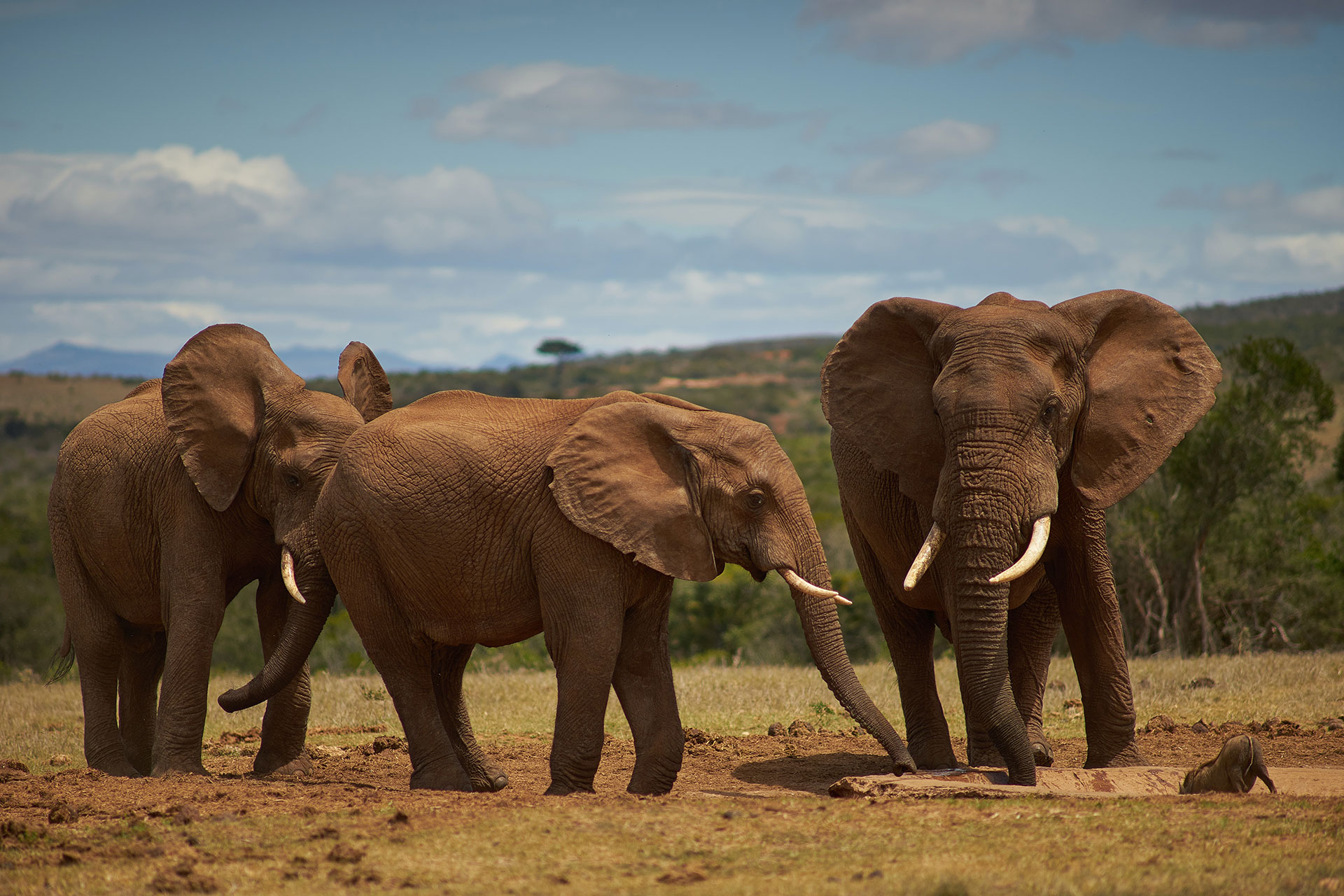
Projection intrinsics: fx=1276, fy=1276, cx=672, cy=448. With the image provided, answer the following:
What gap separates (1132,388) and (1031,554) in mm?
1521

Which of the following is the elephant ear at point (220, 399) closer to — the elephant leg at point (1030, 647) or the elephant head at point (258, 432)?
the elephant head at point (258, 432)

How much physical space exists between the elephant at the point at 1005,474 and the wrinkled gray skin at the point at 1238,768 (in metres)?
0.88

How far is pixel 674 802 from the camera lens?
670 centimetres

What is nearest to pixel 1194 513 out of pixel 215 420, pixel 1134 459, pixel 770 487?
pixel 1134 459

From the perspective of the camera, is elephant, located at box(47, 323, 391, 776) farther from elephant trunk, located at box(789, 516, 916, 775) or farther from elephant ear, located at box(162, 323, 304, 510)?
elephant trunk, located at box(789, 516, 916, 775)

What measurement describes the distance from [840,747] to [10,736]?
7189 millimetres

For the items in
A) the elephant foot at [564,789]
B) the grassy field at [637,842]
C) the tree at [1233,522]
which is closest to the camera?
the grassy field at [637,842]

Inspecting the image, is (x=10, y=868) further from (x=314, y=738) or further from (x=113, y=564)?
(x=314, y=738)

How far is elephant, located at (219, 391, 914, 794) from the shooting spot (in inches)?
289

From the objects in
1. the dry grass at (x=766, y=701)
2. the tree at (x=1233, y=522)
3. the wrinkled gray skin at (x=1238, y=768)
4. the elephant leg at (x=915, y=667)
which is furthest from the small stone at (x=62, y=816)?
the tree at (x=1233, y=522)

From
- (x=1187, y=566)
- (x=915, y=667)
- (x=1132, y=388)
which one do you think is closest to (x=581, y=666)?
(x=915, y=667)

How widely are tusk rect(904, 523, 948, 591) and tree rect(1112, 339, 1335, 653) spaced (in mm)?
11129

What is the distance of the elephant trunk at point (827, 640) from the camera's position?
7320 mm

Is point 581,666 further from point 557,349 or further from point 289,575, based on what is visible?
point 557,349
